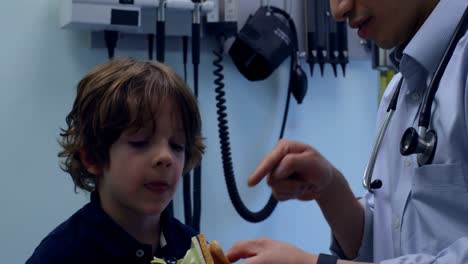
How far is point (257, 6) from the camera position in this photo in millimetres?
2025

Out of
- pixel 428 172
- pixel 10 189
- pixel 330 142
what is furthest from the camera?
pixel 330 142

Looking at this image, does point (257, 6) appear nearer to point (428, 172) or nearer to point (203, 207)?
point (203, 207)

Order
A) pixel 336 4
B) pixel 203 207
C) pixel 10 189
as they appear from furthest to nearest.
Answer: pixel 203 207
pixel 10 189
pixel 336 4

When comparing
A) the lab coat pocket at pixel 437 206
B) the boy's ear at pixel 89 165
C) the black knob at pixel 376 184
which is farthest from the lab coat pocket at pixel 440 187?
the boy's ear at pixel 89 165

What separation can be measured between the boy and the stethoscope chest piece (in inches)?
17.9

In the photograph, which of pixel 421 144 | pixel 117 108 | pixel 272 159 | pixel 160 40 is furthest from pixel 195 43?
pixel 421 144

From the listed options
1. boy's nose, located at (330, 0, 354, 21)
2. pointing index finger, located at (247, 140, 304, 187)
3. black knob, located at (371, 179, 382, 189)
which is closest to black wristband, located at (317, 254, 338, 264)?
pointing index finger, located at (247, 140, 304, 187)

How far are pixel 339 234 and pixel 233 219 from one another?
0.86 m

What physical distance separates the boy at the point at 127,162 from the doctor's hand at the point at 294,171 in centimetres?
25

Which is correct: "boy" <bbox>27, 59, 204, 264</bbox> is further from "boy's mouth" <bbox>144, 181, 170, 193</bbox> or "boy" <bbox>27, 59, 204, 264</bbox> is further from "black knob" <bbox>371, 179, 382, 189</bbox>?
"black knob" <bbox>371, 179, 382, 189</bbox>

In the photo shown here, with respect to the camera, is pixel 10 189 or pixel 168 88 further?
pixel 10 189

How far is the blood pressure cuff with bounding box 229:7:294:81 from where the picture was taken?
1922 mm

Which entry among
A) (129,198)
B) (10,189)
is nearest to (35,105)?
(10,189)

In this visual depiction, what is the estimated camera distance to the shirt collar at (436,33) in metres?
0.96
